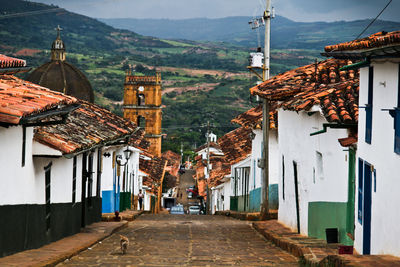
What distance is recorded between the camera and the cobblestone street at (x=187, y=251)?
12234 millimetres

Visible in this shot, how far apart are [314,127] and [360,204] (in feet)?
13.3

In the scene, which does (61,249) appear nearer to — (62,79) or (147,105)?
(62,79)

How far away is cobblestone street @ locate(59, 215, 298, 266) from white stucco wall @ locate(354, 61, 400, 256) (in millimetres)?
2643

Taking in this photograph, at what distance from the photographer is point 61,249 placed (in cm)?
1295

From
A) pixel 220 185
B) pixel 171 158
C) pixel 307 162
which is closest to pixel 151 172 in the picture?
pixel 220 185

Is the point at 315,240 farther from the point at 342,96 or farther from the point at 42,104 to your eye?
the point at 42,104

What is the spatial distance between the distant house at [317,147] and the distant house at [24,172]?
4.94 meters

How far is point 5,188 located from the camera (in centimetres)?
1074

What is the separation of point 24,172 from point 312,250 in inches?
198

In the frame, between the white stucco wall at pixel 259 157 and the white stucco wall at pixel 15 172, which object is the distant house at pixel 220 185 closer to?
the white stucco wall at pixel 259 157

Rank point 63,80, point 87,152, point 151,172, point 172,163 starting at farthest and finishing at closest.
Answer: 1. point 172,163
2. point 151,172
3. point 63,80
4. point 87,152

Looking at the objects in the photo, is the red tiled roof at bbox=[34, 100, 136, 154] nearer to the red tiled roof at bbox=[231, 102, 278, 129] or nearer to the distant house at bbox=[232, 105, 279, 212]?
the red tiled roof at bbox=[231, 102, 278, 129]

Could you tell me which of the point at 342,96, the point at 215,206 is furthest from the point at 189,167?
the point at 342,96

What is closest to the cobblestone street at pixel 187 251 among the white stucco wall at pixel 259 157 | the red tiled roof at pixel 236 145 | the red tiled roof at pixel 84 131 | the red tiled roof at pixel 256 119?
the red tiled roof at pixel 84 131
